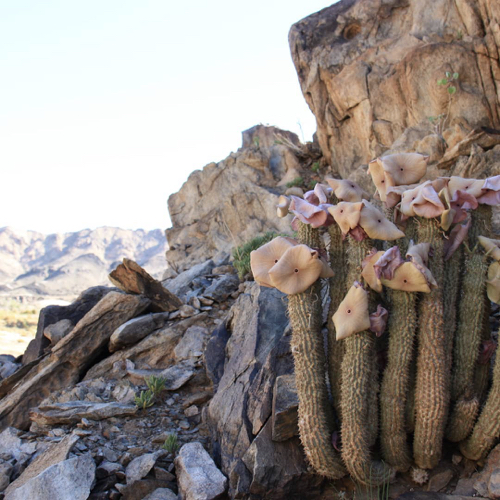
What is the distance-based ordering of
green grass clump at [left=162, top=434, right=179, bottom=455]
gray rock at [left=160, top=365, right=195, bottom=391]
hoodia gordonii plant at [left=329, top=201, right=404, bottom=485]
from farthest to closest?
gray rock at [left=160, top=365, right=195, bottom=391] < green grass clump at [left=162, top=434, right=179, bottom=455] < hoodia gordonii plant at [left=329, top=201, right=404, bottom=485]

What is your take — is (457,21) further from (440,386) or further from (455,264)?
(440,386)

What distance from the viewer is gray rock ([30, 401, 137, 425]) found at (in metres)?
4.89

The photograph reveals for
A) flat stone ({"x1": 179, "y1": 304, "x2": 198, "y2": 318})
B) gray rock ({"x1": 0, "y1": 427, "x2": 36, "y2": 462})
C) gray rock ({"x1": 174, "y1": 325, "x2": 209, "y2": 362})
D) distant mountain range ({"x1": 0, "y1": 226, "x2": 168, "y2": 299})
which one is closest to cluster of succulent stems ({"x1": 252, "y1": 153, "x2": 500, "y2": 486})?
gray rock ({"x1": 174, "y1": 325, "x2": 209, "y2": 362})

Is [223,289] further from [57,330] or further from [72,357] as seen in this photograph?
[57,330]

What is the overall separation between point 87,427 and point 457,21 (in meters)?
11.5

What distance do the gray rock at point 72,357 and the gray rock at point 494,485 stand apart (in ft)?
15.7

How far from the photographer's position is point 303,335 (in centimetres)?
343

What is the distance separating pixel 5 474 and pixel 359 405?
322cm

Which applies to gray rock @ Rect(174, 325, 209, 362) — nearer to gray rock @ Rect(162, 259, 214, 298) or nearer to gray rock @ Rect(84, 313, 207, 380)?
gray rock @ Rect(84, 313, 207, 380)

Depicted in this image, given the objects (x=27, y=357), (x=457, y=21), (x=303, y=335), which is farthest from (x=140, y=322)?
(x=457, y=21)

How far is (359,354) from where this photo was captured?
3.24m

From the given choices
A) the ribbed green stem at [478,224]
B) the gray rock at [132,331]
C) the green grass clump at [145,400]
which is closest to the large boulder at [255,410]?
the green grass clump at [145,400]

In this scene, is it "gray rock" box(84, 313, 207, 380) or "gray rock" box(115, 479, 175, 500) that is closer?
"gray rock" box(115, 479, 175, 500)

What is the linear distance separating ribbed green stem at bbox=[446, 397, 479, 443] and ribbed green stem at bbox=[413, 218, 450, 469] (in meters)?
0.16
